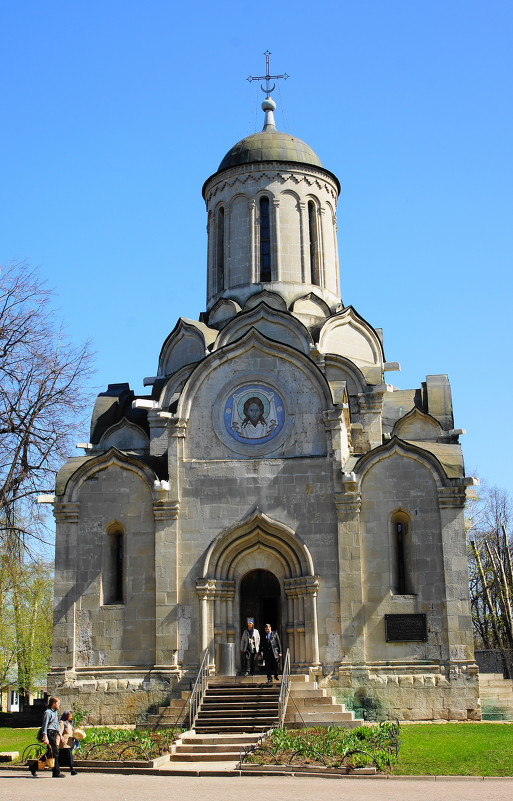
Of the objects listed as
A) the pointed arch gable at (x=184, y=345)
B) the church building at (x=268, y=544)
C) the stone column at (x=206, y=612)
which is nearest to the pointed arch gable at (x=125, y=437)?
the church building at (x=268, y=544)

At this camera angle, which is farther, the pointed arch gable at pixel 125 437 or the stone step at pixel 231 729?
the pointed arch gable at pixel 125 437

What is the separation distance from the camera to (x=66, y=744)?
1590 cm

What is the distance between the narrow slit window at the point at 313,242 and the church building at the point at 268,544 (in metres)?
3.32

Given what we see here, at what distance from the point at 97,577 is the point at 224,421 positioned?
15.8ft

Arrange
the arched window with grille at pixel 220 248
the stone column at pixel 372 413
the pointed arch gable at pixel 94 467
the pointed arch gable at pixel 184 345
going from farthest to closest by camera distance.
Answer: the arched window with grille at pixel 220 248 → the pointed arch gable at pixel 184 345 → the stone column at pixel 372 413 → the pointed arch gable at pixel 94 467

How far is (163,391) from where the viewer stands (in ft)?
81.1

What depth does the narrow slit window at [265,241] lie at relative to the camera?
27391 mm

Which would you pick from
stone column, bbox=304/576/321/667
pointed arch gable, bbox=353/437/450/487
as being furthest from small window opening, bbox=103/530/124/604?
pointed arch gable, bbox=353/437/450/487

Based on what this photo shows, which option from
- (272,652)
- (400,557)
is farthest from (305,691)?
(400,557)

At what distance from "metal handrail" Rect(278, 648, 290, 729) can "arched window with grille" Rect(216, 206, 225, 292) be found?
1204cm

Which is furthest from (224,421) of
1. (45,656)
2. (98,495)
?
(45,656)

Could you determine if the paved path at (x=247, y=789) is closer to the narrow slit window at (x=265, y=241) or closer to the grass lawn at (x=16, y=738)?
the grass lawn at (x=16, y=738)

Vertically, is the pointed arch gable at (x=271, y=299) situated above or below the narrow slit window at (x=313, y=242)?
below

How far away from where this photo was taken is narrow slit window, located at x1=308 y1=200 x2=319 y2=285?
1086 inches
